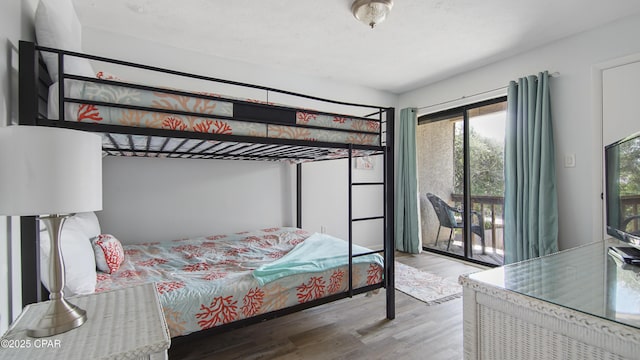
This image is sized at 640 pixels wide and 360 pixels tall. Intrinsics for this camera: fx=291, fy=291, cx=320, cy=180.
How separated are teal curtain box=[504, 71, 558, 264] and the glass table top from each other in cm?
147

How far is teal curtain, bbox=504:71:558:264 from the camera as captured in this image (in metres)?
2.79

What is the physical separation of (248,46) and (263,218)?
1903 millimetres

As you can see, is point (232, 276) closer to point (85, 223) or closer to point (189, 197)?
point (85, 223)

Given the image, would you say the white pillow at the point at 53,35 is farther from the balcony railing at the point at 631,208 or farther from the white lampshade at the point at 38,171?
the balcony railing at the point at 631,208

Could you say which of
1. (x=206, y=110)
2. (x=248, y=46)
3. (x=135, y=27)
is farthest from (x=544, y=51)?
(x=135, y=27)

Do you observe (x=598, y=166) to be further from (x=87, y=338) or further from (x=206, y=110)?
(x=87, y=338)

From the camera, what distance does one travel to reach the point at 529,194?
292cm

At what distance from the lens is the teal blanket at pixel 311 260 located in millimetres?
1810

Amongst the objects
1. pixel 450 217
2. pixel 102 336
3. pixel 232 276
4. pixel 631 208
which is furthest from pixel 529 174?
pixel 102 336

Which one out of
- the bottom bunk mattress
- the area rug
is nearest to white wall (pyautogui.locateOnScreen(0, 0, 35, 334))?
Answer: the bottom bunk mattress

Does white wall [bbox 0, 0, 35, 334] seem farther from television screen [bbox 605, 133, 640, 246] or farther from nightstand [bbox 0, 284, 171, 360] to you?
television screen [bbox 605, 133, 640, 246]

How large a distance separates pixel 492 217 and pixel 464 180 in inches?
21.8

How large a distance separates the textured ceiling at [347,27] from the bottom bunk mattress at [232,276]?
6.25 feet

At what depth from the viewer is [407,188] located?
13.9ft
